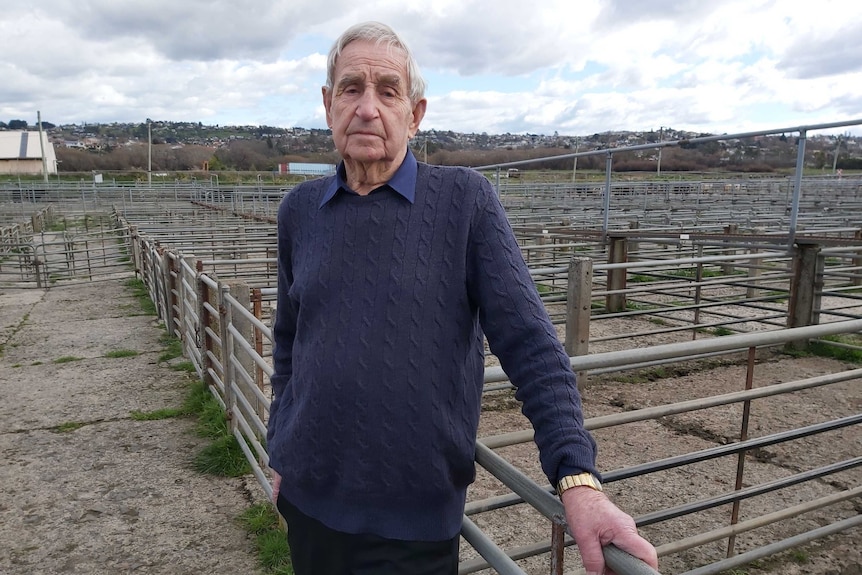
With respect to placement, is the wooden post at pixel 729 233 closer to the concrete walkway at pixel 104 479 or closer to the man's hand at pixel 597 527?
the concrete walkway at pixel 104 479

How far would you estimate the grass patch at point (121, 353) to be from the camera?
7.39m

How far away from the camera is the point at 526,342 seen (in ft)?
4.30

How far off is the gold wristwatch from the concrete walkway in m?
2.62

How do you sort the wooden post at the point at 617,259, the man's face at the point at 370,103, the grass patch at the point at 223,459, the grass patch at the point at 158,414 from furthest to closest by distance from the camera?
1. the wooden post at the point at 617,259
2. the grass patch at the point at 158,414
3. the grass patch at the point at 223,459
4. the man's face at the point at 370,103

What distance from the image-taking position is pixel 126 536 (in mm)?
3566

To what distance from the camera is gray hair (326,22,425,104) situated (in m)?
1.50

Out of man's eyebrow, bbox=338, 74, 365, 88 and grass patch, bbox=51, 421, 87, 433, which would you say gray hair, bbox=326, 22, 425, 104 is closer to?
man's eyebrow, bbox=338, 74, 365, 88

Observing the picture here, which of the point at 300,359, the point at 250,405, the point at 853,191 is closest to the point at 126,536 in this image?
the point at 250,405

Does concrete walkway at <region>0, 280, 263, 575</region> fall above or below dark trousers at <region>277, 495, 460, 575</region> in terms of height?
below

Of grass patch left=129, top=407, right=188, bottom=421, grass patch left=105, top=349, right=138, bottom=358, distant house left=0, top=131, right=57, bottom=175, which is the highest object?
distant house left=0, top=131, right=57, bottom=175

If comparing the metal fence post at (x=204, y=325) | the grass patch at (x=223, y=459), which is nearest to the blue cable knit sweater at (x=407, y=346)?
the grass patch at (x=223, y=459)

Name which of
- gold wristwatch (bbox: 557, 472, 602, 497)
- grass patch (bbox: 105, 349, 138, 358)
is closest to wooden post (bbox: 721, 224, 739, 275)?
grass patch (bbox: 105, 349, 138, 358)

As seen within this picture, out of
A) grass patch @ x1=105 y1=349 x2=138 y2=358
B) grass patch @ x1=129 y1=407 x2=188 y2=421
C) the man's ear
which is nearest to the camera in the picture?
the man's ear

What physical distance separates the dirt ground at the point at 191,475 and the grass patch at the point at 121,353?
0.55ft
